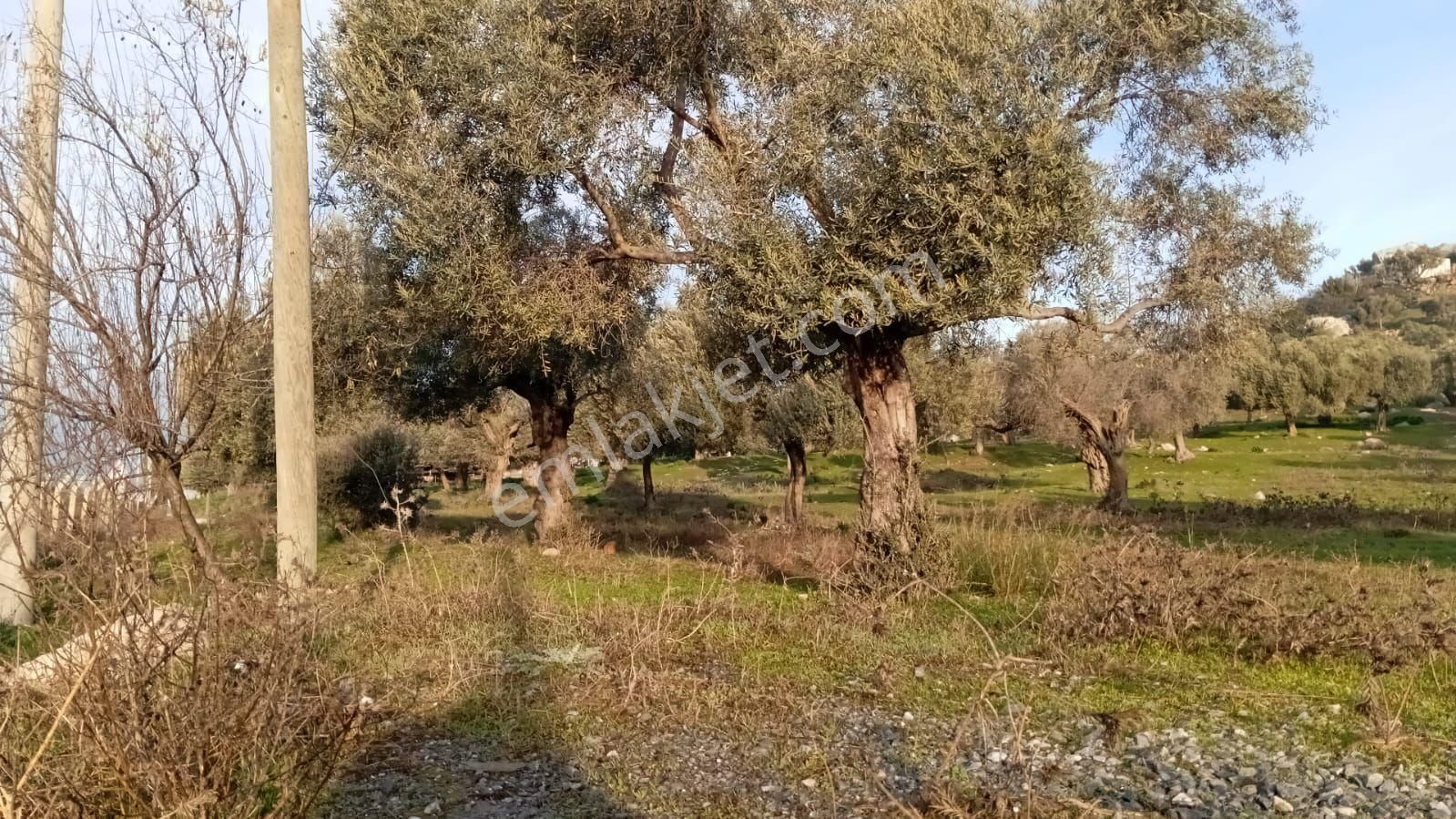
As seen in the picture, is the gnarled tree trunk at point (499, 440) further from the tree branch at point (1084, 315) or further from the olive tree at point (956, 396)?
the tree branch at point (1084, 315)

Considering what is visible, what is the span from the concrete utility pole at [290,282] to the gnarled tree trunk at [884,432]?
5.01 m

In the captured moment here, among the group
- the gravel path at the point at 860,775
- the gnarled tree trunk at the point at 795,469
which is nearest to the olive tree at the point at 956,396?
the gnarled tree trunk at the point at 795,469

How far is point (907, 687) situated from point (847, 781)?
178 cm

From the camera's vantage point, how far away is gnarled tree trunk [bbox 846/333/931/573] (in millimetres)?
9930

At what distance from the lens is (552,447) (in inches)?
725

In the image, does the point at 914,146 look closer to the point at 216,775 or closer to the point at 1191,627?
the point at 1191,627

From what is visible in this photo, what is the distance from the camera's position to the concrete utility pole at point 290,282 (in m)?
7.71

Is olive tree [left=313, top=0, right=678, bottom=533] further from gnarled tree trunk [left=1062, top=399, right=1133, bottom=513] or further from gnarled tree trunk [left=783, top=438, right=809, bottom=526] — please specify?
gnarled tree trunk [left=1062, top=399, right=1133, bottom=513]

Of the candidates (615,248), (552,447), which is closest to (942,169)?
(615,248)

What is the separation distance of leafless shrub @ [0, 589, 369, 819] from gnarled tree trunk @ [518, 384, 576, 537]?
13.6m

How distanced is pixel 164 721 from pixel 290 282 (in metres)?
4.90

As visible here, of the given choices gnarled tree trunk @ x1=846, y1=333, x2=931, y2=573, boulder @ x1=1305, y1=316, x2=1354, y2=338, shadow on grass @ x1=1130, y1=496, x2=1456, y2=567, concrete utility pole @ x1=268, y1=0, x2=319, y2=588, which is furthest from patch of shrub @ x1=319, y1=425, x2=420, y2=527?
boulder @ x1=1305, y1=316, x2=1354, y2=338

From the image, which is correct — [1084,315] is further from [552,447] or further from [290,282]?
[552,447]

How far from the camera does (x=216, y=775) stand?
11.7 feet
